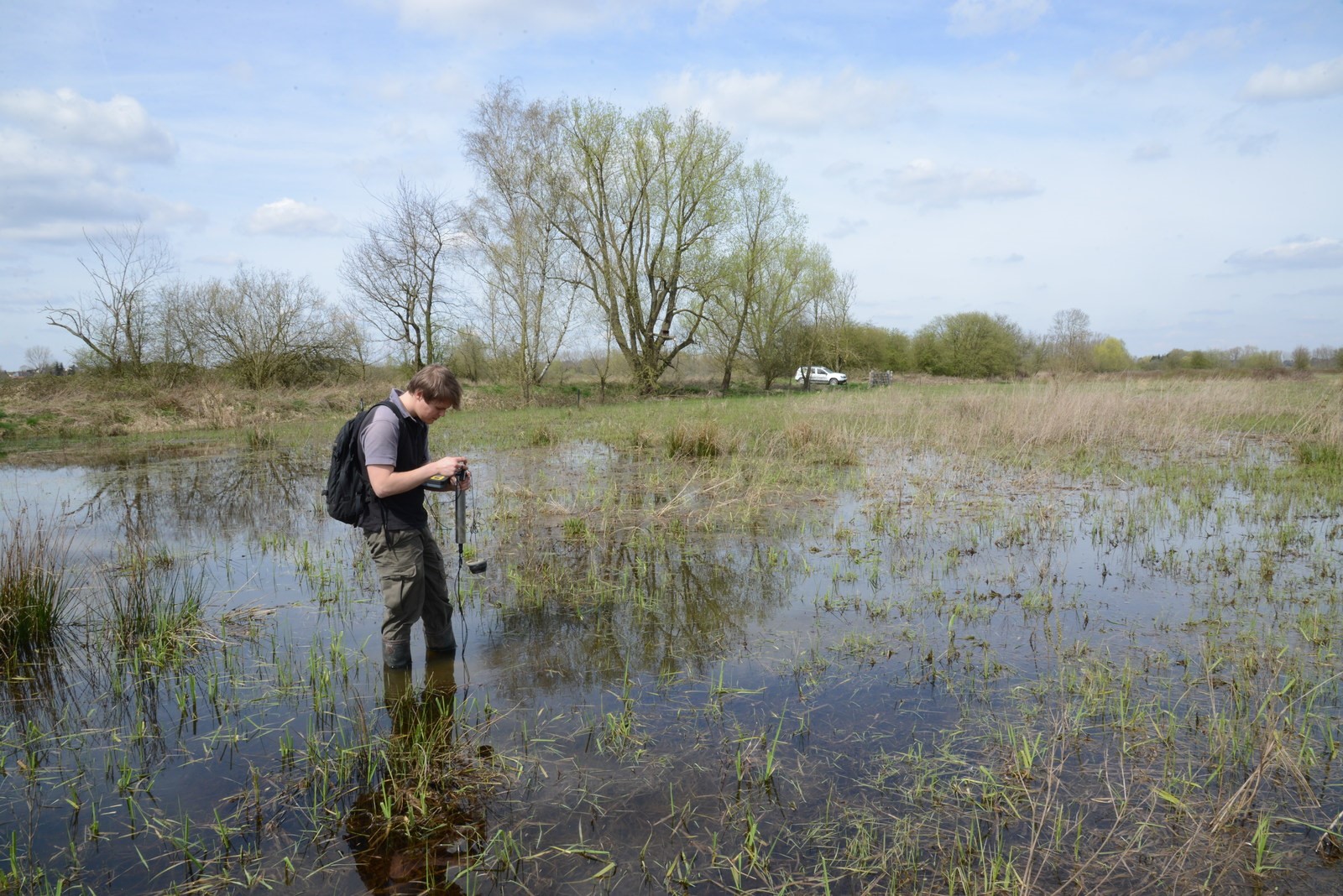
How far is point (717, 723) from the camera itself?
400 centimetres

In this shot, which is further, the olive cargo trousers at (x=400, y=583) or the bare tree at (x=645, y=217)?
the bare tree at (x=645, y=217)

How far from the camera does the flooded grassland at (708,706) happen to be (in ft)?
9.76

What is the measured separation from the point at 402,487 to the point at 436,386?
2.00ft

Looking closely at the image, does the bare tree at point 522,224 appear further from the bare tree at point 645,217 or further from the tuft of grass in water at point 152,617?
the tuft of grass in water at point 152,617

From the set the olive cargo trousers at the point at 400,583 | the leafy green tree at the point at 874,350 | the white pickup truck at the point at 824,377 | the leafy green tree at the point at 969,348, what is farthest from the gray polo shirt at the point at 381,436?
the leafy green tree at the point at 969,348

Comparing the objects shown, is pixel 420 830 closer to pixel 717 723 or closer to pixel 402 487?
pixel 717 723

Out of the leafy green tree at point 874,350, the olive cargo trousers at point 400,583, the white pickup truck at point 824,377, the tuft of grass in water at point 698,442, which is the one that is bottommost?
the olive cargo trousers at point 400,583

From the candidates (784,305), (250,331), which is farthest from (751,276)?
(250,331)

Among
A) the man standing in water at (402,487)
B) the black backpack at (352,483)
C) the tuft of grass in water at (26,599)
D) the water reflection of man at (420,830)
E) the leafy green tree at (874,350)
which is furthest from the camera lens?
the leafy green tree at (874,350)

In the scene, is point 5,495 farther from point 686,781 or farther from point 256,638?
point 686,781

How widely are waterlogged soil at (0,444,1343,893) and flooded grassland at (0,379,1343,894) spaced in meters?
0.02

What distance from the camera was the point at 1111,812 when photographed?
3172mm

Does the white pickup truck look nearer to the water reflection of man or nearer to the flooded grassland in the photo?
the flooded grassland

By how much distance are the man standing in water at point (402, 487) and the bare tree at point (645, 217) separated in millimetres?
26811
